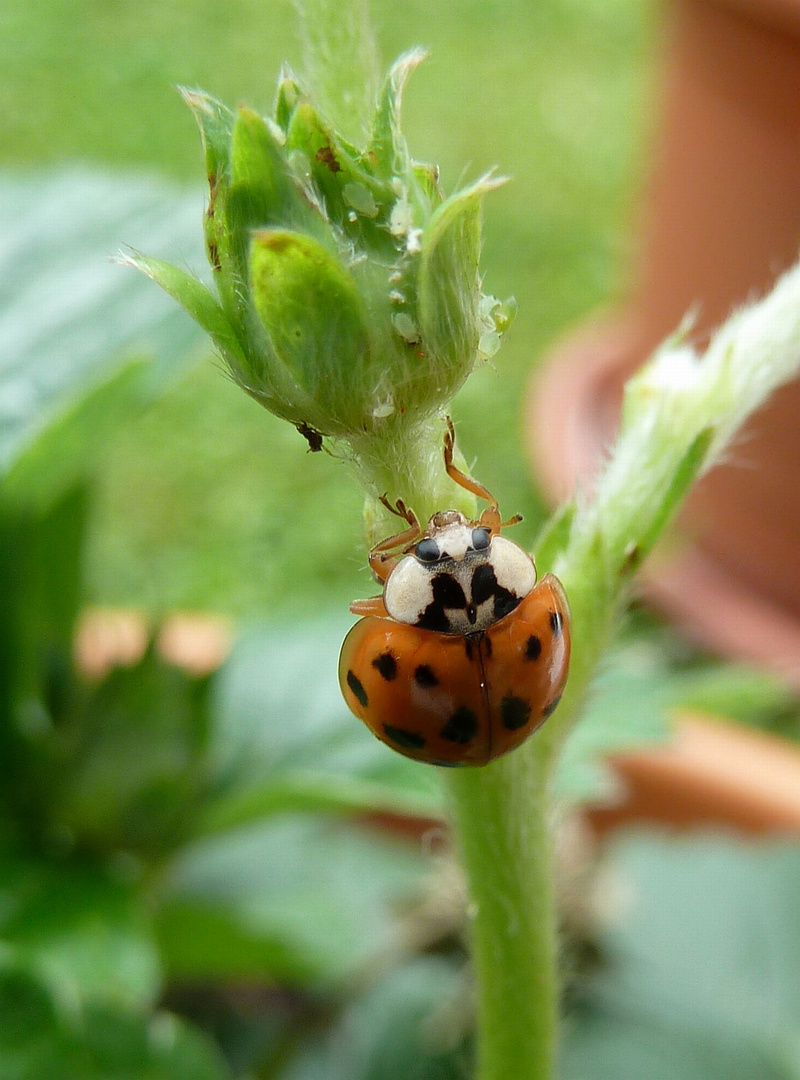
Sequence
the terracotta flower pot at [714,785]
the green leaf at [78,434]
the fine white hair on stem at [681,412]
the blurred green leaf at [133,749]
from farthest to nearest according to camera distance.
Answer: the terracotta flower pot at [714,785] → the blurred green leaf at [133,749] → the green leaf at [78,434] → the fine white hair on stem at [681,412]

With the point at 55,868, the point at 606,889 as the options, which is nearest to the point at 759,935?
the point at 606,889

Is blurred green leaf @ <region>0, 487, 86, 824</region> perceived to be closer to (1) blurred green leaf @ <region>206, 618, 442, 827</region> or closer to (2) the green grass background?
(1) blurred green leaf @ <region>206, 618, 442, 827</region>

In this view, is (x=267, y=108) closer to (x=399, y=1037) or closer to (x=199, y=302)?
(x=399, y=1037)

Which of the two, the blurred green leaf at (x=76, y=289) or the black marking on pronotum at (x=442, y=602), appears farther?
the blurred green leaf at (x=76, y=289)

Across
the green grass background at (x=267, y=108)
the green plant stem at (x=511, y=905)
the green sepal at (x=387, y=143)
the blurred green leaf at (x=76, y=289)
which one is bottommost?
the green grass background at (x=267, y=108)

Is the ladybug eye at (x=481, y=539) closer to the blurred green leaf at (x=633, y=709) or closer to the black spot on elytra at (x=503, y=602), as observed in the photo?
the black spot on elytra at (x=503, y=602)

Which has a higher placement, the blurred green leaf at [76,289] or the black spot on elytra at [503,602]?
the black spot on elytra at [503,602]

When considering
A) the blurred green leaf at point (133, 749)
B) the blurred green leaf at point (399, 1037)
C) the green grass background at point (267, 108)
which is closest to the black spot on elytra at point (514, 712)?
the blurred green leaf at point (133, 749)

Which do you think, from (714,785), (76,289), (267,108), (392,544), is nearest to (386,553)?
(392,544)
